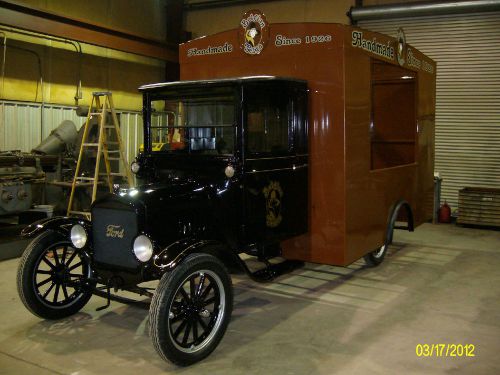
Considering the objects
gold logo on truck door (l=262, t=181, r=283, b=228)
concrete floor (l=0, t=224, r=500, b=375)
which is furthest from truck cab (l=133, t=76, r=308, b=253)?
concrete floor (l=0, t=224, r=500, b=375)

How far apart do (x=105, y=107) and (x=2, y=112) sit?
8.55 feet

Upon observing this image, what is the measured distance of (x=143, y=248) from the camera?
388 centimetres

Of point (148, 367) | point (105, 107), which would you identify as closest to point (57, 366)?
point (148, 367)

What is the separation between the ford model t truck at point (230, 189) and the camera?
397cm

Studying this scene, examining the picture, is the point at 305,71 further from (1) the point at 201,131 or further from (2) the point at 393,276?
(2) the point at 393,276

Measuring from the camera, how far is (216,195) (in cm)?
441

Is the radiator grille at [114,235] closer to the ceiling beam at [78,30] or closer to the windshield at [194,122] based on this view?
the windshield at [194,122]

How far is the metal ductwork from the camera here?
9.56 metres

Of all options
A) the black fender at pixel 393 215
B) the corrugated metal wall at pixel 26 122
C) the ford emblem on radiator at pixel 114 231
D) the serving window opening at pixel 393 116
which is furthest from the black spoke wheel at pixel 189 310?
the corrugated metal wall at pixel 26 122

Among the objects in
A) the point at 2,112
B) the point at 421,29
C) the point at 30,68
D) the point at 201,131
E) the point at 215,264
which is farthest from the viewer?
the point at 421,29

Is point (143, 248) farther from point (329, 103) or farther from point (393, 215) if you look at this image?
point (393, 215)

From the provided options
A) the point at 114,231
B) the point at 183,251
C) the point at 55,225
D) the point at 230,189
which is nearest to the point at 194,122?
the point at 230,189

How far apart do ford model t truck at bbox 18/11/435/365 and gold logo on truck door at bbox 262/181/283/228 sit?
12 mm
